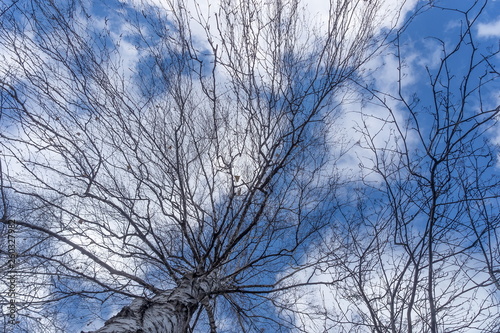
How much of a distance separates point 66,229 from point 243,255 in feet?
7.26

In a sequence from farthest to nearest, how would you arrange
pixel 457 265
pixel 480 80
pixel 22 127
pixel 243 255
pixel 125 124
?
pixel 243 255 → pixel 125 124 → pixel 22 127 → pixel 457 265 → pixel 480 80

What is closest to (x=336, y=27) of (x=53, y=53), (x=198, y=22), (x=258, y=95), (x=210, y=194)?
(x=258, y=95)

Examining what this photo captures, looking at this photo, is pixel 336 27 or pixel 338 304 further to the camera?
pixel 338 304

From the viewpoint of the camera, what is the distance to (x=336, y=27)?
127 inches

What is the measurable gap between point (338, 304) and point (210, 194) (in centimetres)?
177

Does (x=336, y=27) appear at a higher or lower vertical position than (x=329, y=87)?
higher

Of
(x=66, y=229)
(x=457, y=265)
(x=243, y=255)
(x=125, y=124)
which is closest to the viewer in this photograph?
(x=457, y=265)

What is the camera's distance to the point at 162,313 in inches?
93.9

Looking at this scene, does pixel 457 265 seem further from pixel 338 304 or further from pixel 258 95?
pixel 258 95

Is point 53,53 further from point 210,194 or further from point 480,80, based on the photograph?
point 480,80

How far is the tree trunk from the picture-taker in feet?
6.45

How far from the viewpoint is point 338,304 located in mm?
3455

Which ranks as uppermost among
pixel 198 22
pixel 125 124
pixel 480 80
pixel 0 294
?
pixel 198 22

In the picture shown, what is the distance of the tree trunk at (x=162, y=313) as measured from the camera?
1.97 metres
